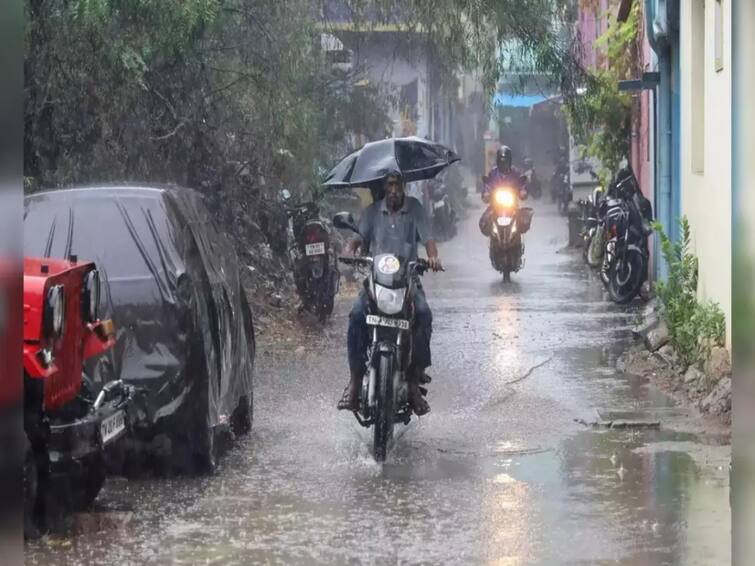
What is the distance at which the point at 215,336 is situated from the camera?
28.0 feet

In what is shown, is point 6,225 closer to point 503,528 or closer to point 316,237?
point 503,528

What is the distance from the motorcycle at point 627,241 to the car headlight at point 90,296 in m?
9.81

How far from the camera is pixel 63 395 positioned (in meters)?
6.85

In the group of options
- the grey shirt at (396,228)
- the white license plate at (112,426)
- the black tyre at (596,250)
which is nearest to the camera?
the white license plate at (112,426)

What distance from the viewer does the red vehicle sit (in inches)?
257


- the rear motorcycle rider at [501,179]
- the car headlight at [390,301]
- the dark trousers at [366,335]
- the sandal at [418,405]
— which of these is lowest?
the sandal at [418,405]

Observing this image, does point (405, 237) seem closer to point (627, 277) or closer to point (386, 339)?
point (386, 339)

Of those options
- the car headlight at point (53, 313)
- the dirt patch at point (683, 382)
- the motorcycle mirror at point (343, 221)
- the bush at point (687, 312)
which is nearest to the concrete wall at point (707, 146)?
the bush at point (687, 312)

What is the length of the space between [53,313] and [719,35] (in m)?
6.00

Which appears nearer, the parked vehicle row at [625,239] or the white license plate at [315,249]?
the white license plate at [315,249]

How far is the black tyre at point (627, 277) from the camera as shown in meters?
16.2

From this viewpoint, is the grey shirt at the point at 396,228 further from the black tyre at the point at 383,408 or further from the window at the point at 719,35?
the window at the point at 719,35

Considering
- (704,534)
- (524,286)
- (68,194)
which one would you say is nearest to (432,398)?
(68,194)

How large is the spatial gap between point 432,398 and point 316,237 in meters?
4.95
